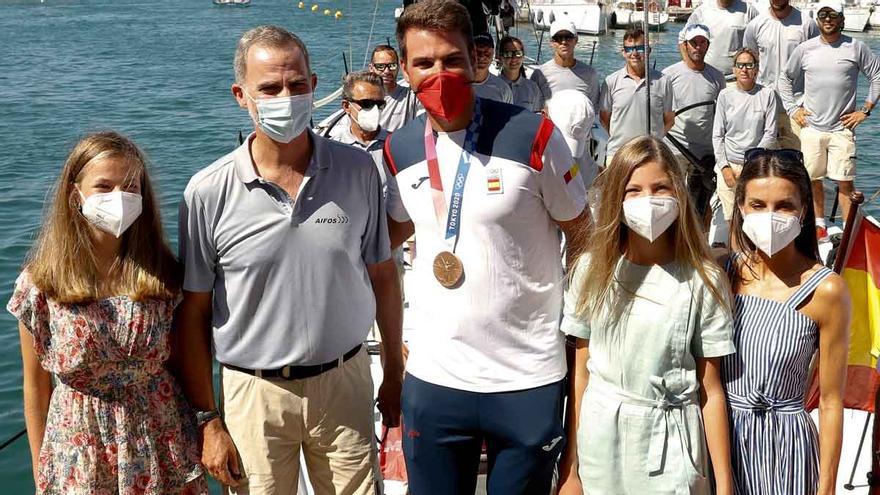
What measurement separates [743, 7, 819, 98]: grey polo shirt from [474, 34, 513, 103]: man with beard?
2537 millimetres

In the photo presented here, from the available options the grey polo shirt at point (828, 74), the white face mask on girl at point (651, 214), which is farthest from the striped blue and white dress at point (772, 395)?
the grey polo shirt at point (828, 74)

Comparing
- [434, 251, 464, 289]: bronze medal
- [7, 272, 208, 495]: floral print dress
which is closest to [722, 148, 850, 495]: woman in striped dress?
[434, 251, 464, 289]: bronze medal

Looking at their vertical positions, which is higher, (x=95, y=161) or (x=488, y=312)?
(x=95, y=161)

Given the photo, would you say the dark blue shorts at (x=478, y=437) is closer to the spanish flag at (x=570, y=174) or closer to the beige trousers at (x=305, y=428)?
the beige trousers at (x=305, y=428)

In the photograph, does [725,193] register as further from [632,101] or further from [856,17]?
[856,17]

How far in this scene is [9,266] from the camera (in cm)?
1399

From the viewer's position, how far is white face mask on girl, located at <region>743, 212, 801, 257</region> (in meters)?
3.16

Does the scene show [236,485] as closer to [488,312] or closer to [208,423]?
[208,423]

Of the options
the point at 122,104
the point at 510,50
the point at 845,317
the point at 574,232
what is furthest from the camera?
the point at 122,104

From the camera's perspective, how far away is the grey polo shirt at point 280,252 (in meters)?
3.26

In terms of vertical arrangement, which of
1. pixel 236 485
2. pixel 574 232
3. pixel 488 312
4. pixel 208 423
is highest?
pixel 574 232

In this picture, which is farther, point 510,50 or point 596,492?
point 510,50

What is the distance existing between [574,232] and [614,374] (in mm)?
489

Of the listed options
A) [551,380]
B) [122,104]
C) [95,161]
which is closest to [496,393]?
[551,380]
